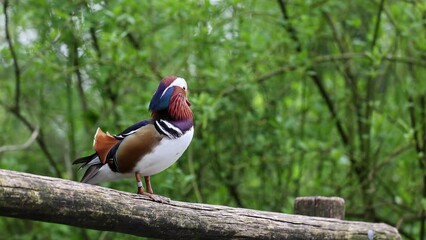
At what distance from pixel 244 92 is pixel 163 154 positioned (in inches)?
90.1

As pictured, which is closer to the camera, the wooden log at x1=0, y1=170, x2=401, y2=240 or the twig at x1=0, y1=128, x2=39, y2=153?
the wooden log at x1=0, y1=170, x2=401, y2=240

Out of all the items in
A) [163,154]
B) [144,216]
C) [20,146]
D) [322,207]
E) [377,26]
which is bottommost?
[20,146]

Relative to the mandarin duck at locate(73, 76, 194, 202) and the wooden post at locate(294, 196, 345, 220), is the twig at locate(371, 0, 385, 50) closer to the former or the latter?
the wooden post at locate(294, 196, 345, 220)

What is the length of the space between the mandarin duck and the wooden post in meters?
0.65

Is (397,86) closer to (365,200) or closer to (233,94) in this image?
(365,200)

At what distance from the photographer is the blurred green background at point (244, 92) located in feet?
13.5

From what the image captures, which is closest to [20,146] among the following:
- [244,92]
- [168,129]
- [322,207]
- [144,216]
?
[244,92]

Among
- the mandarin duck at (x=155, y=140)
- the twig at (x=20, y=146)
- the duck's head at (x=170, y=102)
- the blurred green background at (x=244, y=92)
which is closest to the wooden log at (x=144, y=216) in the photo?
the mandarin duck at (x=155, y=140)

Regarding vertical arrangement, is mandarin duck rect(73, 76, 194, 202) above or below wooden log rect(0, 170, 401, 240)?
above

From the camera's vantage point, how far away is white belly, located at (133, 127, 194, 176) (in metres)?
2.34

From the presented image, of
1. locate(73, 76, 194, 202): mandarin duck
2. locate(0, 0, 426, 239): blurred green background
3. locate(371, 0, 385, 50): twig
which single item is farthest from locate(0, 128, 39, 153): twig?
locate(371, 0, 385, 50): twig

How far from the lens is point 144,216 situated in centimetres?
220

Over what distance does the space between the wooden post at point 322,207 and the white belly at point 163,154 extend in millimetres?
655

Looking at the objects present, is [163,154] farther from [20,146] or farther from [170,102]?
[20,146]
